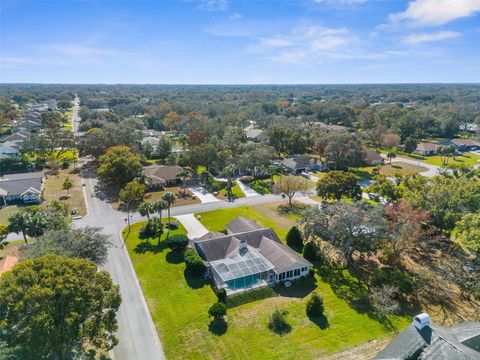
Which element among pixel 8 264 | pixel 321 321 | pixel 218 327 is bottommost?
pixel 218 327

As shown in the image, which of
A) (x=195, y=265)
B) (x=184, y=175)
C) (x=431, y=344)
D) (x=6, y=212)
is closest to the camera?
(x=431, y=344)

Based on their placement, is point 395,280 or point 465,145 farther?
point 465,145

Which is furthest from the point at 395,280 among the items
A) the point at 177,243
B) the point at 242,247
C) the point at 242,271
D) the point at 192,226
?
the point at 192,226

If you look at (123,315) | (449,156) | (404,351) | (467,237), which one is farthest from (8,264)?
(449,156)

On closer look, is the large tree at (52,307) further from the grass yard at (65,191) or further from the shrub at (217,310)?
the grass yard at (65,191)

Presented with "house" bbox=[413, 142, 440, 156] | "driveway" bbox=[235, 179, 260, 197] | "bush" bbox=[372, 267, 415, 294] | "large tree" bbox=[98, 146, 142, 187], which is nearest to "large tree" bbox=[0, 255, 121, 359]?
"bush" bbox=[372, 267, 415, 294]

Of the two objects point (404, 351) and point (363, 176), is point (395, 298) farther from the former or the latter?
point (363, 176)

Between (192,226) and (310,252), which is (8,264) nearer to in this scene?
(192,226)

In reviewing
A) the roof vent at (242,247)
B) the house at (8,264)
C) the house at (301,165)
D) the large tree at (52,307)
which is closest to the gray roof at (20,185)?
the house at (8,264)

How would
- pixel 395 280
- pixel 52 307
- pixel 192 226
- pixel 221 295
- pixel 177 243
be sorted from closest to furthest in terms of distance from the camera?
pixel 52 307
pixel 221 295
pixel 395 280
pixel 177 243
pixel 192 226
